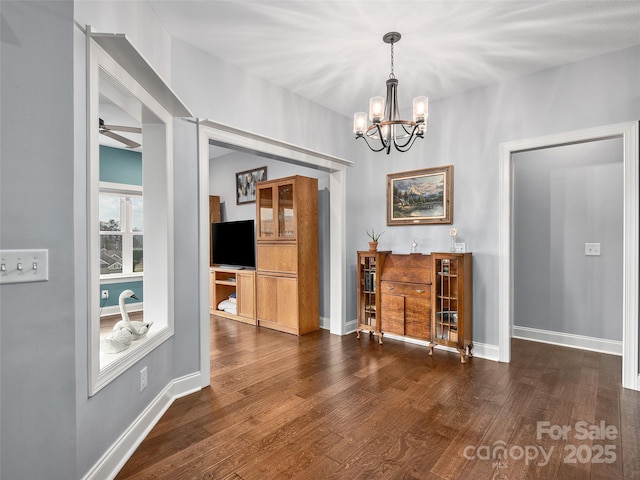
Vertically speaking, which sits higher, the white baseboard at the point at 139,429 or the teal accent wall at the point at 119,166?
the teal accent wall at the point at 119,166

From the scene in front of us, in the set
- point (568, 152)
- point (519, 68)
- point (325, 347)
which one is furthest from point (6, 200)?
point (568, 152)

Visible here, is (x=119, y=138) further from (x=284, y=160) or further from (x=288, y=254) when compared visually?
(x=288, y=254)

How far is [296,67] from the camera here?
3039 mm

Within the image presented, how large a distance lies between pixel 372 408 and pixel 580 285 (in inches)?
115

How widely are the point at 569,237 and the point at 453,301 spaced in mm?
1664

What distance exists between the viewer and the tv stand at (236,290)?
4793 mm

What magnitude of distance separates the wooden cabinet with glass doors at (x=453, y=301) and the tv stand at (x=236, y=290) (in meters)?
2.51

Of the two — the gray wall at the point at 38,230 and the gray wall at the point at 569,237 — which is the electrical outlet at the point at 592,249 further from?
the gray wall at the point at 38,230

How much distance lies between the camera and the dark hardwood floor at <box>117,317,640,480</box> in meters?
1.76

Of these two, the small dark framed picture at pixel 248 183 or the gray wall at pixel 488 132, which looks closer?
the gray wall at pixel 488 132

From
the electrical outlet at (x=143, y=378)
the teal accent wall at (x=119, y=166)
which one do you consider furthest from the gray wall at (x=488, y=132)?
the teal accent wall at (x=119, y=166)

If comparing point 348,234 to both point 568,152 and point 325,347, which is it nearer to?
point 325,347

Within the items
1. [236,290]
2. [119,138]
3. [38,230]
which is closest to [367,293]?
[236,290]

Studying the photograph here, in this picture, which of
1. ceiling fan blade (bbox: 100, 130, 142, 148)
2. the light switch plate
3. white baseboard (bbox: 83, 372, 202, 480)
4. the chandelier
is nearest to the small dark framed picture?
ceiling fan blade (bbox: 100, 130, 142, 148)
